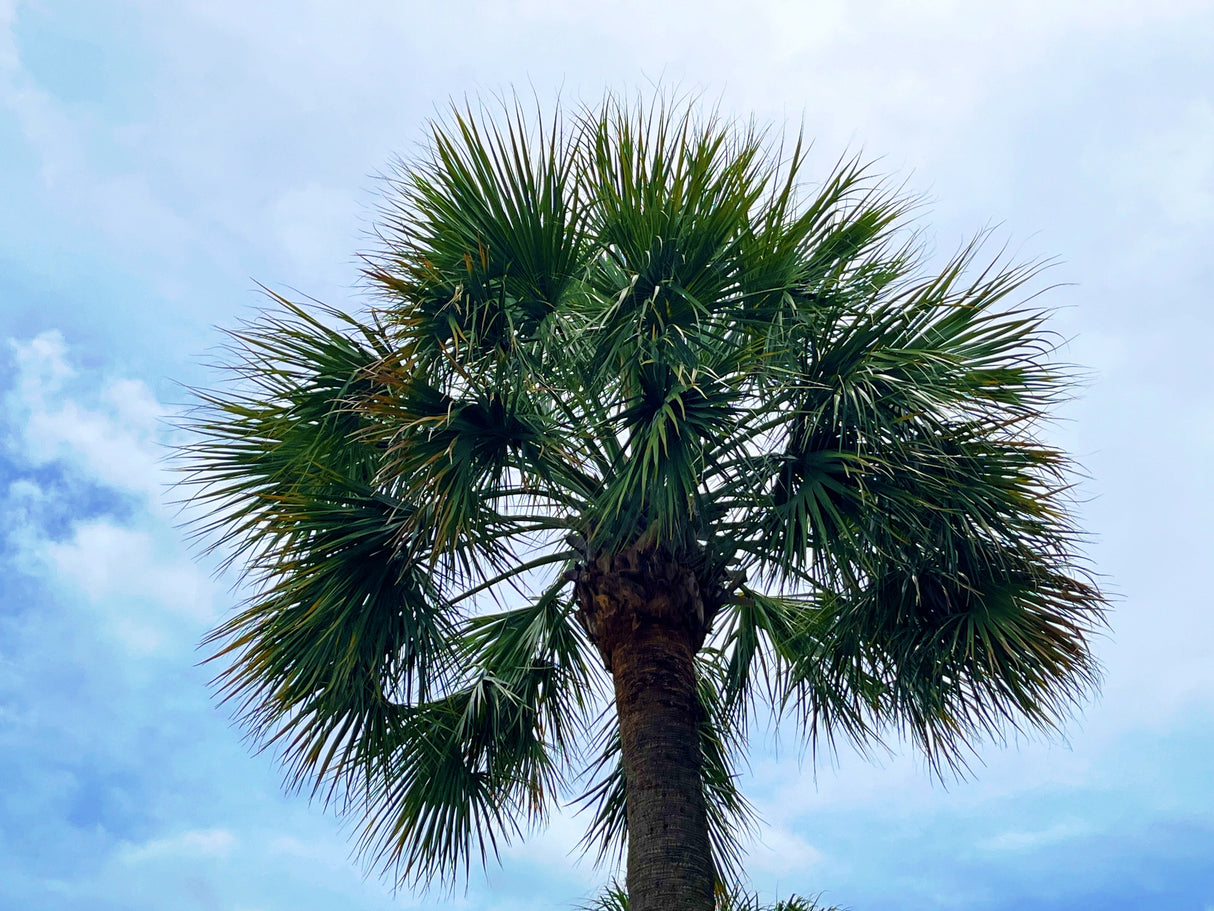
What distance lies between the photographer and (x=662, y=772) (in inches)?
250

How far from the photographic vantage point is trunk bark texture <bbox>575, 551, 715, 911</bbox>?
240 inches

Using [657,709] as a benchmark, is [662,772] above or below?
below

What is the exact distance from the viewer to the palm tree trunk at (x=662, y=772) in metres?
6.05

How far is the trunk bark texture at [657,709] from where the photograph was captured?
20.0 feet

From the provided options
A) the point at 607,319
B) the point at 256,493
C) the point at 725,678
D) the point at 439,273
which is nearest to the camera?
the point at 607,319

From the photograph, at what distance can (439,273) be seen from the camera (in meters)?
6.70

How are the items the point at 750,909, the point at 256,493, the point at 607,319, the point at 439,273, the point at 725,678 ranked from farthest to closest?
1. the point at 725,678
2. the point at 750,909
3. the point at 256,493
4. the point at 439,273
5. the point at 607,319

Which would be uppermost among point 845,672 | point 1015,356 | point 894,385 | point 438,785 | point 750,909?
point 1015,356

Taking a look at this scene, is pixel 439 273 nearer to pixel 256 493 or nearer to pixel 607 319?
pixel 607 319

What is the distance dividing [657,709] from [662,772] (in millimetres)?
374

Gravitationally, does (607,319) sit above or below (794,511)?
above

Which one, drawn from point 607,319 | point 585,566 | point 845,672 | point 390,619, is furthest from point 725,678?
point 607,319

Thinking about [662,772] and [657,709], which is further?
[657,709]

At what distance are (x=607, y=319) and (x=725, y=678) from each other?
3.51 meters
